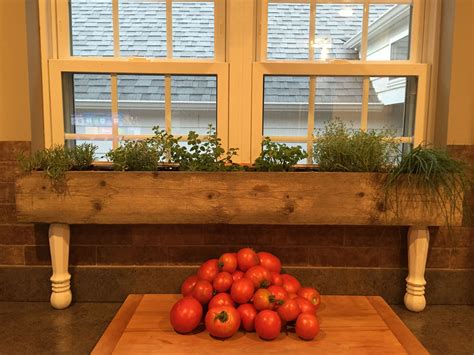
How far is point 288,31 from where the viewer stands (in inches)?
66.2

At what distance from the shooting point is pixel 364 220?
1389mm

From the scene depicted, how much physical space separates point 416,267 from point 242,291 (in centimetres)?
70

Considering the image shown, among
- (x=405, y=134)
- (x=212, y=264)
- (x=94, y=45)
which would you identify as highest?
(x=94, y=45)

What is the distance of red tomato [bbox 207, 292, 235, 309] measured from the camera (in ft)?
3.95

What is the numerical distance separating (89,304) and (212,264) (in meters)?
0.58

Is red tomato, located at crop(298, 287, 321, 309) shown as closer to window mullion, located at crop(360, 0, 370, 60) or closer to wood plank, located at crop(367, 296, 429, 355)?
wood plank, located at crop(367, 296, 429, 355)

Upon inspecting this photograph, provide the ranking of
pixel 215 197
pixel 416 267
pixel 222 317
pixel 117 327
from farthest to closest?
1. pixel 416 267
2. pixel 215 197
3. pixel 117 327
4. pixel 222 317

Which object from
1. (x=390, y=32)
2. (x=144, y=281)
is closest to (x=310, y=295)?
(x=144, y=281)

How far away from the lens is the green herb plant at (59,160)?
1367 millimetres

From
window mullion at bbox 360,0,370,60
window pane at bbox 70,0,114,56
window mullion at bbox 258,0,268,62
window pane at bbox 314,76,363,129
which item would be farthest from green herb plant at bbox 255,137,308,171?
window pane at bbox 70,0,114,56

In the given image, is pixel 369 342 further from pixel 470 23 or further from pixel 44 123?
pixel 44 123

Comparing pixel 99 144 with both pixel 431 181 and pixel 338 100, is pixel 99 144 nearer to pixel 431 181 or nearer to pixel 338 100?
pixel 338 100

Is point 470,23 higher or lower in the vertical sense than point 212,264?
higher

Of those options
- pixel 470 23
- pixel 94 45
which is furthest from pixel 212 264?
pixel 470 23
